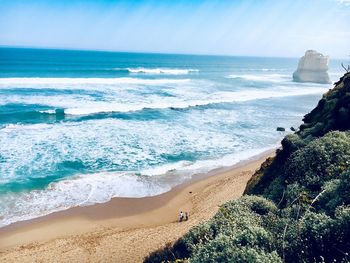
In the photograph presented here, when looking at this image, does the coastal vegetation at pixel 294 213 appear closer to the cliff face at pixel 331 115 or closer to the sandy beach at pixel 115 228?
the cliff face at pixel 331 115

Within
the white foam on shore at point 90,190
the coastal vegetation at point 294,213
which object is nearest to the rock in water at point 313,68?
the white foam on shore at point 90,190

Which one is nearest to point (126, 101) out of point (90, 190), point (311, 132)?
point (90, 190)

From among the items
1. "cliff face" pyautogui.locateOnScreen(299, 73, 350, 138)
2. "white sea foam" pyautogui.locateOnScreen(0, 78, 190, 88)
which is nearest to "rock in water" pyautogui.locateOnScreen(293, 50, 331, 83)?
"white sea foam" pyautogui.locateOnScreen(0, 78, 190, 88)

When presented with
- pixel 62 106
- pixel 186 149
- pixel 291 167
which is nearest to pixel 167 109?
pixel 62 106

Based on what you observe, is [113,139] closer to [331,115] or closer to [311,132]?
[311,132]

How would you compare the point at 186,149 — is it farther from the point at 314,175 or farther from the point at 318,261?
the point at 318,261

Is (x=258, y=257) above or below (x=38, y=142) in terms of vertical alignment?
above

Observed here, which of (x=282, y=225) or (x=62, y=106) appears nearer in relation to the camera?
(x=282, y=225)
